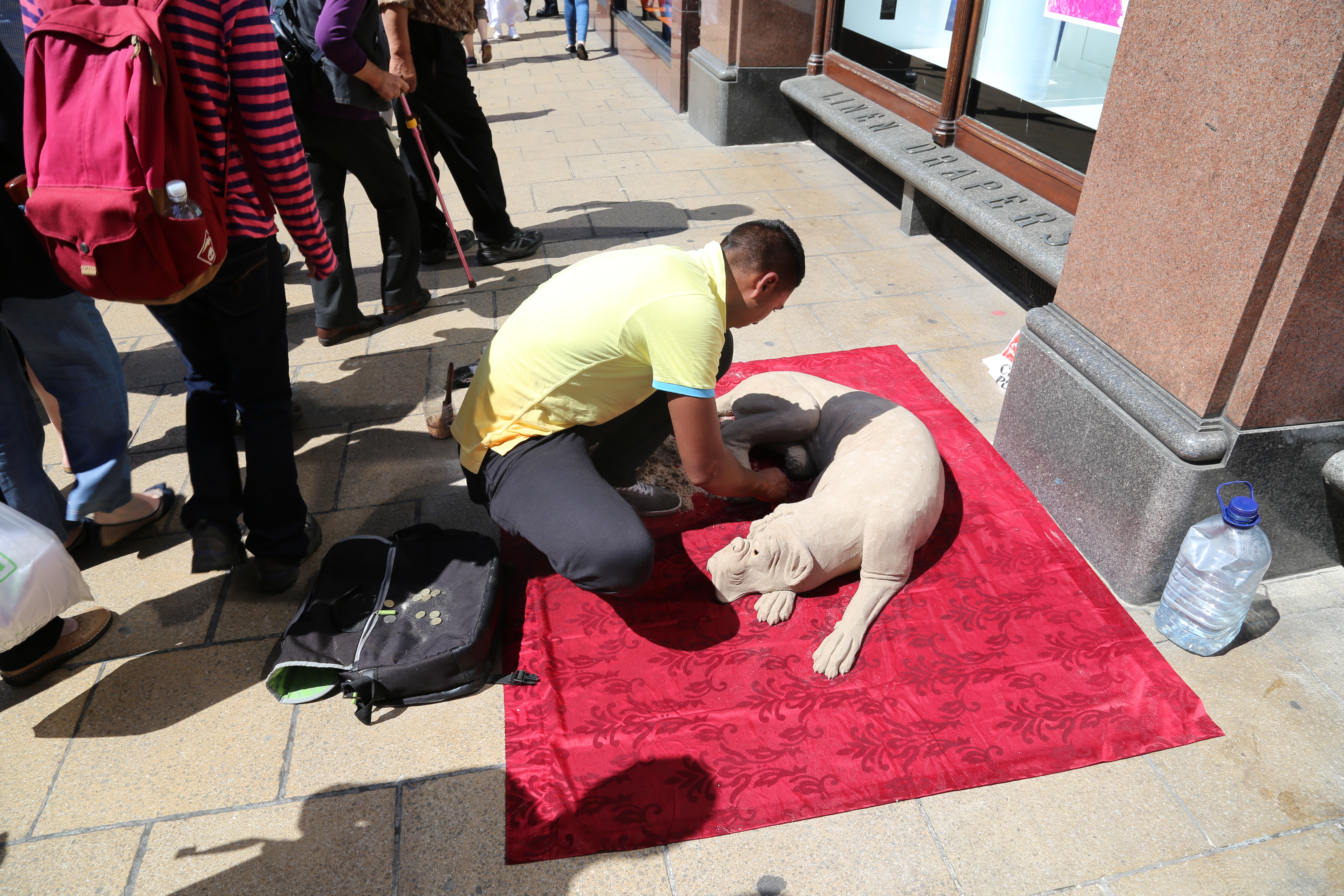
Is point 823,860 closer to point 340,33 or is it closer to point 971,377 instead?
point 971,377

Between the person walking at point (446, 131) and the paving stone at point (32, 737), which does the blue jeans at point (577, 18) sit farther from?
the paving stone at point (32, 737)

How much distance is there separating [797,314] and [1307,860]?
3264 mm

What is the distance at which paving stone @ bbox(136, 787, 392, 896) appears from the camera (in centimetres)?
206

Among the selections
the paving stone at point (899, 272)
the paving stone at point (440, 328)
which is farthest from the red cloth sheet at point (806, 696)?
the paving stone at point (899, 272)

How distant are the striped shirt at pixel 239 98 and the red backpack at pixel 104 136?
0.26 feet

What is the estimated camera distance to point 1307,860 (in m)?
2.06

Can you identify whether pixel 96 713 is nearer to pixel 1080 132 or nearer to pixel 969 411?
pixel 969 411

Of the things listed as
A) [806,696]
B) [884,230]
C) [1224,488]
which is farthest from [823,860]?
[884,230]

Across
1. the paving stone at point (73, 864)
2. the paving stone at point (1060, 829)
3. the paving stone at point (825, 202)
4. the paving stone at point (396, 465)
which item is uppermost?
the paving stone at point (825, 202)

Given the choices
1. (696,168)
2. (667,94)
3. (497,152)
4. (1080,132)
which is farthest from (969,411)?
(667,94)

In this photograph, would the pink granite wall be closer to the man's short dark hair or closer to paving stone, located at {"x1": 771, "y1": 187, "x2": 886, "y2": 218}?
the man's short dark hair

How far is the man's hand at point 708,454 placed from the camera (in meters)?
2.44

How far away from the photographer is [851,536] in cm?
271

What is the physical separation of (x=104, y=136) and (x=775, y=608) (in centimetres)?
225
